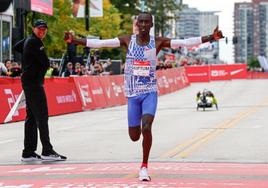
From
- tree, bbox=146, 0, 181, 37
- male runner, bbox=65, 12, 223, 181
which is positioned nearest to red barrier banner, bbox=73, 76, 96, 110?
male runner, bbox=65, 12, 223, 181

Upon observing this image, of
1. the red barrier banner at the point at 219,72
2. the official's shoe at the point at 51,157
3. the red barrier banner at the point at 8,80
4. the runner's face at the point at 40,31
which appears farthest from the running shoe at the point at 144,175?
the red barrier banner at the point at 219,72

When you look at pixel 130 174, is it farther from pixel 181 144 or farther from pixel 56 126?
pixel 56 126

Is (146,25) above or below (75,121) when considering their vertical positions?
above

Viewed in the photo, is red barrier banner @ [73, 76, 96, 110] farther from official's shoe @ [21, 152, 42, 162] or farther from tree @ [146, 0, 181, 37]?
tree @ [146, 0, 181, 37]

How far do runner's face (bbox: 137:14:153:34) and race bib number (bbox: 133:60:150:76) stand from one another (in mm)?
372

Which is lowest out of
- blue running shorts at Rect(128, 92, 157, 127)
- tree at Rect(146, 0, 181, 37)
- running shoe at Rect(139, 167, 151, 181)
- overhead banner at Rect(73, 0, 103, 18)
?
running shoe at Rect(139, 167, 151, 181)

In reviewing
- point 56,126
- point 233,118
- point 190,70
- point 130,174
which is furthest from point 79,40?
point 190,70

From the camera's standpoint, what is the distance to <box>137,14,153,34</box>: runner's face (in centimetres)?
923

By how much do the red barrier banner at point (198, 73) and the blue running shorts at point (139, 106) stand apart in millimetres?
57454

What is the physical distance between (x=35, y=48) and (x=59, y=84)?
51.6 ft

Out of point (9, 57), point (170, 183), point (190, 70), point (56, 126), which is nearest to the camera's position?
point (170, 183)

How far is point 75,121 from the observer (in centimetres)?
2291

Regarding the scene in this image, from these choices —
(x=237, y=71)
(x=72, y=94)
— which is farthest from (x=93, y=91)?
(x=237, y=71)

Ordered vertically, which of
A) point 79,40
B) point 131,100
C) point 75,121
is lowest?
point 75,121
